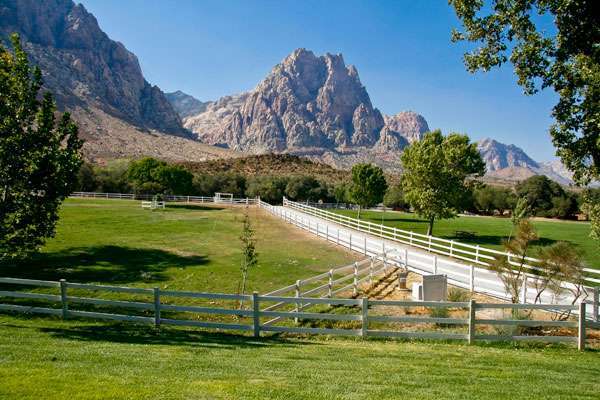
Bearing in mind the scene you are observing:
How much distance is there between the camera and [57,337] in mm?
10656

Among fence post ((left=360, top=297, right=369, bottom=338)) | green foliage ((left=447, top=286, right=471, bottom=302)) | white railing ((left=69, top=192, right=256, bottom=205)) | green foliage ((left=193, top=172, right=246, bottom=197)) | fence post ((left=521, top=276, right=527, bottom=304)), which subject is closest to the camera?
fence post ((left=360, top=297, right=369, bottom=338))

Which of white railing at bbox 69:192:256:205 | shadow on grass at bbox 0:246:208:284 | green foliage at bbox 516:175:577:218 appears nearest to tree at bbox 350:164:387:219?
white railing at bbox 69:192:256:205

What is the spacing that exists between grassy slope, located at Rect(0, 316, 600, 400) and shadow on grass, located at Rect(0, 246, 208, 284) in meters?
8.40

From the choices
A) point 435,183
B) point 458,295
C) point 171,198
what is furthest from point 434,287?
point 171,198

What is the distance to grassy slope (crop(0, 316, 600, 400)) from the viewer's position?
697 centimetres

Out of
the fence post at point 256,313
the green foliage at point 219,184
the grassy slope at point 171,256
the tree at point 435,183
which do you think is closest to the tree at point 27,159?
the grassy slope at point 171,256

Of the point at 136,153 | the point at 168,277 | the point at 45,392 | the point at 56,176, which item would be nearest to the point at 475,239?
the point at 168,277

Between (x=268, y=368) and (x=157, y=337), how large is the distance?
4.25 meters

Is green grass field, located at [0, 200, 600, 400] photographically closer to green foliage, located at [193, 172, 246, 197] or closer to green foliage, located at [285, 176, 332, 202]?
green foliage, located at [285, 176, 332, 202]

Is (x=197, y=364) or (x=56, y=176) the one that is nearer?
(x=197, y=364)

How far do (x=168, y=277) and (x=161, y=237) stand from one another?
550 inches

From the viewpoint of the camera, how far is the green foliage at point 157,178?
3034 inches

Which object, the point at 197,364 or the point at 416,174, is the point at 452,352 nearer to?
the point at 197,364

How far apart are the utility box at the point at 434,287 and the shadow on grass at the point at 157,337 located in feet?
20.8
